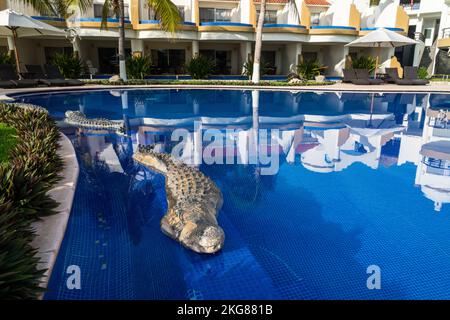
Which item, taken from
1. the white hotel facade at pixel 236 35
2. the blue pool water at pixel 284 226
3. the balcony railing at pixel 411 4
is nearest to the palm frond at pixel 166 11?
the white hotel facade at pixel 236 35

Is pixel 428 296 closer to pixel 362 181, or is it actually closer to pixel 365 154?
A: pixel 362 181

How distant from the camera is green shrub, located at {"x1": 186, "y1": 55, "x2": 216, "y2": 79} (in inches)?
918

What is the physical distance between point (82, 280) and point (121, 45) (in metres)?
19.5

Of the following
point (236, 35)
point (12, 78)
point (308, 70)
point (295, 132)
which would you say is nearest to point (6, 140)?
point (295, 132)

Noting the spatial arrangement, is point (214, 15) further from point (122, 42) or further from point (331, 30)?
point (122, 42)

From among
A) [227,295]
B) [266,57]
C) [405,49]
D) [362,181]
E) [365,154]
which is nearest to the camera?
[227,295]

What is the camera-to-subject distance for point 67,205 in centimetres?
436

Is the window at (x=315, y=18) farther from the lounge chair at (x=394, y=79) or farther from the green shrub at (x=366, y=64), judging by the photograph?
the lounge chair at (x=394, y=79)

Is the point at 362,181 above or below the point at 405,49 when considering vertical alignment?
below

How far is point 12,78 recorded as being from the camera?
1819 centimetres

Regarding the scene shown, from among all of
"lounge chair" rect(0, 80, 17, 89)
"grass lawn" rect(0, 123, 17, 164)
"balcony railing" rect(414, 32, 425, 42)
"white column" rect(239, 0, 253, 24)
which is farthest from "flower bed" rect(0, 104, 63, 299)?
"balcony railing" rect(414, 32, 425, 42)

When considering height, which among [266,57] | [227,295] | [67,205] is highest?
[266,57]

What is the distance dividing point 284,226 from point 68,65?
21160 millimetres
